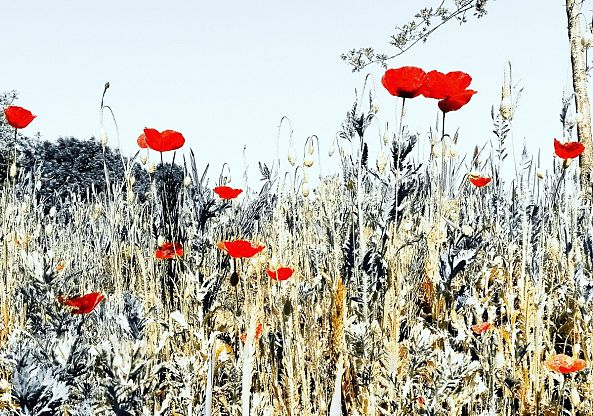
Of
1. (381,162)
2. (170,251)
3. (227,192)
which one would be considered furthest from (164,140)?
(381,162)

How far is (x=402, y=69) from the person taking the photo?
173 centimetres

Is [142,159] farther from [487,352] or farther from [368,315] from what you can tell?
[487,352]

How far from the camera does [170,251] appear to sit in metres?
2.01

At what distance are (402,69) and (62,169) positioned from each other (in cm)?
759

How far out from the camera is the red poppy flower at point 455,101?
1.76 meters

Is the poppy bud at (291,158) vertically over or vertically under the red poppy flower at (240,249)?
over

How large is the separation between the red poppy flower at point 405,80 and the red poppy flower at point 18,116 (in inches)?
53.7

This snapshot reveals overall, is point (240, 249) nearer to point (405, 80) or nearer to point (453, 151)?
point (405, 80)

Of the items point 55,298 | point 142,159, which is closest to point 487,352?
point 55,298

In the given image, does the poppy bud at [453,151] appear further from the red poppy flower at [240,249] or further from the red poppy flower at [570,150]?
the red poppy flower at [240,249]

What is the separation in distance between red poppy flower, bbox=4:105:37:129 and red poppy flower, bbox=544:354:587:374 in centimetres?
190

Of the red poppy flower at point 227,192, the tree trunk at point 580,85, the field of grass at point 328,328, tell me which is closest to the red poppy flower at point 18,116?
the field of grass at point 328,328

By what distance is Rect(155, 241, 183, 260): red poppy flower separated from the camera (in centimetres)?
196

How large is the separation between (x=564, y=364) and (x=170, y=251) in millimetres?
1198
